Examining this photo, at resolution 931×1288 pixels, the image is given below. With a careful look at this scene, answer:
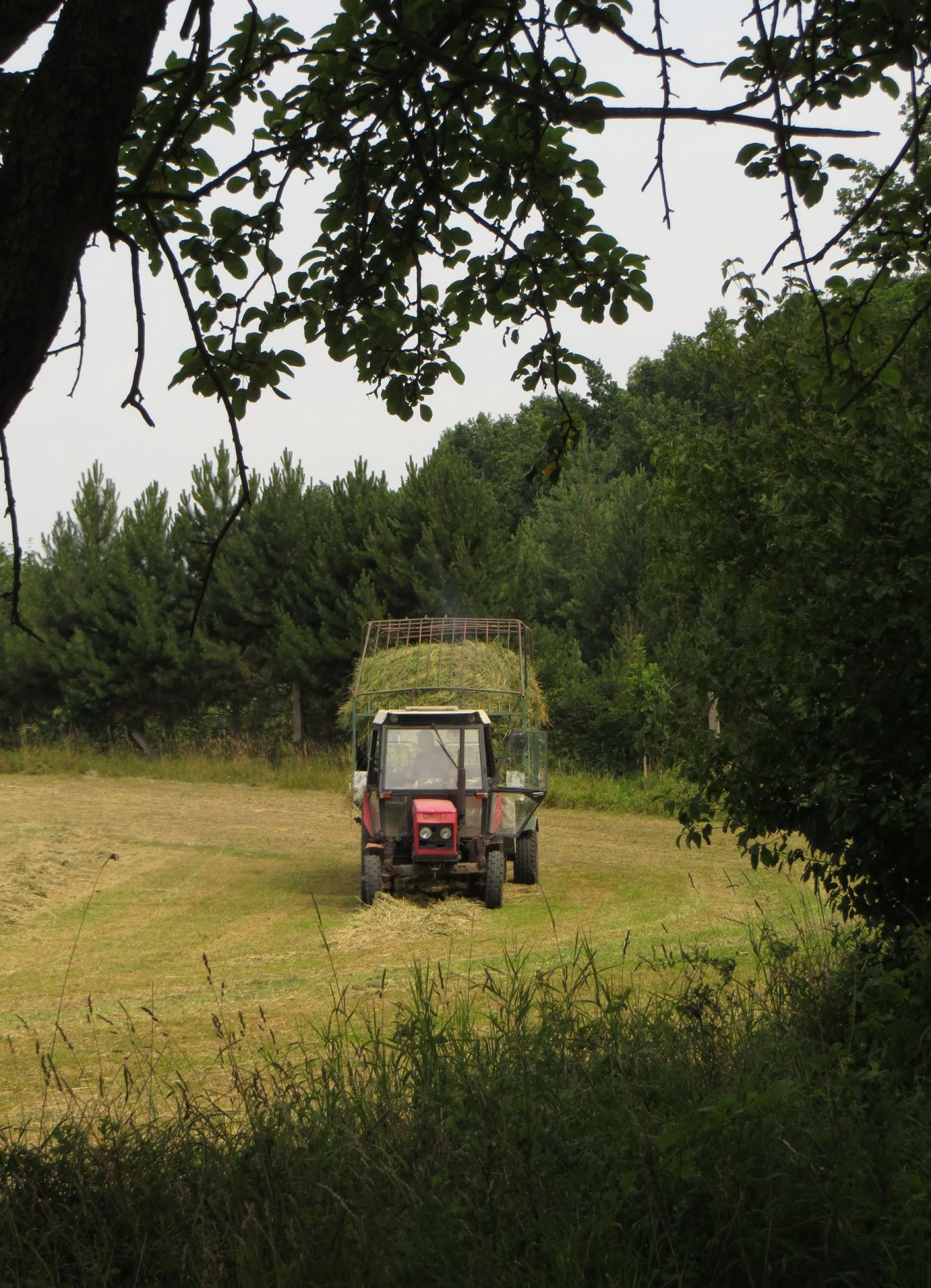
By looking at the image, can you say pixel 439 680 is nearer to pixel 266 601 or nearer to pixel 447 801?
pixel 447 801

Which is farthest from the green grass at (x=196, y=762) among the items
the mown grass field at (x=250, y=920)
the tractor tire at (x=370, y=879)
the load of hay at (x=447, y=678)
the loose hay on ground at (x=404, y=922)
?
the loose hay on ground at (x=404, y=922)

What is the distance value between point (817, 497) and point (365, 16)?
2.55 metres

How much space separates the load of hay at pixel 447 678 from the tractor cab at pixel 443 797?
2.23 meters

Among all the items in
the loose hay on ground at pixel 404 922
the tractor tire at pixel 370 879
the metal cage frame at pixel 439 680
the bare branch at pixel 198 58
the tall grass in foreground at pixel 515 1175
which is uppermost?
the bare branch at pixel 198 58

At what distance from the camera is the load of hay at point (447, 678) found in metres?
16.6

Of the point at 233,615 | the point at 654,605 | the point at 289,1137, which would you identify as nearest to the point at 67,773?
the point at 233,615

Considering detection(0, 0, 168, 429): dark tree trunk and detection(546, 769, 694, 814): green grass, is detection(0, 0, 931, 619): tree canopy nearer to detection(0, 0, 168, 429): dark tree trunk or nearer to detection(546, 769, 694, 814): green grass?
detection(0, 0, 168, 429): dark tree trunk

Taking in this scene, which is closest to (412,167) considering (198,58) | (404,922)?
(198,58)

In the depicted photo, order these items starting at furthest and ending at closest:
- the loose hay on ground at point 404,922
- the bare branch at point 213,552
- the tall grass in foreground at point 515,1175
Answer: the loose hay on ground at point 404,922, the bare branch at point 213,552, the tall grass in foreground at point 515,1175

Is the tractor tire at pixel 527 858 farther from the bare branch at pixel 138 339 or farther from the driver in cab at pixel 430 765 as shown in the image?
the bare branch at pixel 138 339

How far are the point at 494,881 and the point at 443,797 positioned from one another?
3.68 feet

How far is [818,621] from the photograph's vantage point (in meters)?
5.39

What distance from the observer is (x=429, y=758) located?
13508 millimetres

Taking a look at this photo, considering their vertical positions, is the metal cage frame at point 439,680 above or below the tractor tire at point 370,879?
above
